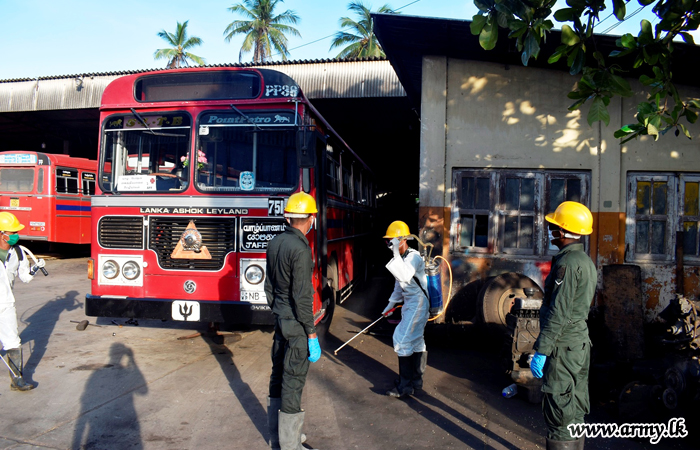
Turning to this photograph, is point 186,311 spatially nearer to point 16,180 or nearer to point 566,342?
point 566,342

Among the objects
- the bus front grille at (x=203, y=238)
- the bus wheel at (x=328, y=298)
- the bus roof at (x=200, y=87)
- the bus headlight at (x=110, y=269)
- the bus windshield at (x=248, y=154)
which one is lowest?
Result: the bus wheel at (x=328, y=298)

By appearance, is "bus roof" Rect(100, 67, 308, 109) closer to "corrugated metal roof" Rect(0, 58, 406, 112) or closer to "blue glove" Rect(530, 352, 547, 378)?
"blue glove" Rect(530, 352, 547, 378)

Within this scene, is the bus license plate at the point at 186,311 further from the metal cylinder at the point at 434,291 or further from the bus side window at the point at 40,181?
the bus side window at the point at 40,181

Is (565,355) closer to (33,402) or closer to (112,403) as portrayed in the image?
(112,403)

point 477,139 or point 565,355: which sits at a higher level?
point 477,139

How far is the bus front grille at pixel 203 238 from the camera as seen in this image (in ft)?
18.3

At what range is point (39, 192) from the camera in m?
15.4

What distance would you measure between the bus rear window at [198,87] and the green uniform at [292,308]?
105 inches

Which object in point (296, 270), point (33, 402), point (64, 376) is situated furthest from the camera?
point (64, 376)

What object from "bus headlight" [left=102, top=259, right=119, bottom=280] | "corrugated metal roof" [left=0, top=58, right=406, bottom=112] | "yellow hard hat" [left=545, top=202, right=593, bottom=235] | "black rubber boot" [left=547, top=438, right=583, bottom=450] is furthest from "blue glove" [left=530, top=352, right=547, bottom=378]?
"corrugated metal roof" [left=0, top=58, right=406, bottom=112]

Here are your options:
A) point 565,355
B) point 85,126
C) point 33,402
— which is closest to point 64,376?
point 33,402

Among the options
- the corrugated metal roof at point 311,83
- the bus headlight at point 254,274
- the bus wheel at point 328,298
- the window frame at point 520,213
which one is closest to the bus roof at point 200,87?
the bus headlight at point 254,274

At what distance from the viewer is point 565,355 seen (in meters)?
3.33

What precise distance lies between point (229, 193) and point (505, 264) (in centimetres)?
457
